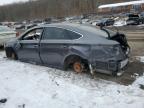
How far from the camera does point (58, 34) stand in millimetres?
7875

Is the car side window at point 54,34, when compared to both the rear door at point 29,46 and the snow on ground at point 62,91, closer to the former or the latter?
the rear door at point 29,46

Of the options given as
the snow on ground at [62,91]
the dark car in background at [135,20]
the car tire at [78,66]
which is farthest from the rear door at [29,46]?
the dark car in background at [135,20]

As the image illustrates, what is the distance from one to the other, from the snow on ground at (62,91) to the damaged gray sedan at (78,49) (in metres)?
0.37

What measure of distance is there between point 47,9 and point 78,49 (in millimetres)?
125391

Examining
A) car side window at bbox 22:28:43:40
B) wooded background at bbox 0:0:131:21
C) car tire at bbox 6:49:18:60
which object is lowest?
wooded background at bbox 0:0:131:21

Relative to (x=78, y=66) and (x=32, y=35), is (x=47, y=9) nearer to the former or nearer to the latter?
(x=32, y=35)

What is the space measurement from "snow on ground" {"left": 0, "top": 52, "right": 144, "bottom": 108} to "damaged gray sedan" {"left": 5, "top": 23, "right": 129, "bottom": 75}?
368 mm

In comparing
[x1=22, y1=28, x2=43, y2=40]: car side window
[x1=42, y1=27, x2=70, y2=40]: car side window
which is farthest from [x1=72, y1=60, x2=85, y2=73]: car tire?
[x1=22, y1=28, x2=43, y2=40]: car side window

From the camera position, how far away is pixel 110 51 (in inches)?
267

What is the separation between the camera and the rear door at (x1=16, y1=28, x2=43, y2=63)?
8.45 meters

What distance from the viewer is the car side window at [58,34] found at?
24.7ft

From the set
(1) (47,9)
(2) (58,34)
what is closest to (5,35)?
(2) (58,34)

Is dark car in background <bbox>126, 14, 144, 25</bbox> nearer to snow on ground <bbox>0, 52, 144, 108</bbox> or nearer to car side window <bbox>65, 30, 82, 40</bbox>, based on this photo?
car side window <bbox>65, 30, 82, 40</bbox>

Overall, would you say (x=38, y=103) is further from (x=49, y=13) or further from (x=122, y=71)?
(x=49, y=13)
